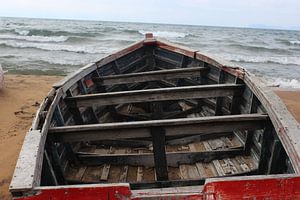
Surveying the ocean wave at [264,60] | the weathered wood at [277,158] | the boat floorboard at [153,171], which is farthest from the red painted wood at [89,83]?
the ocean wave at [264,60]

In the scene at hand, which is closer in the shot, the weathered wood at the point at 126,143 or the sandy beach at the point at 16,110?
the weathered wood at the point at 126,143

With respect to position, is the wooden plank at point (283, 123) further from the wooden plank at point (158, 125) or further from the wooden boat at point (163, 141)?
the wooden plank at point (158, 125)

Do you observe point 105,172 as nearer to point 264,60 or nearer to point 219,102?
point 219,102

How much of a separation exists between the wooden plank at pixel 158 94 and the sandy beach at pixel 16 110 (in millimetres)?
1832

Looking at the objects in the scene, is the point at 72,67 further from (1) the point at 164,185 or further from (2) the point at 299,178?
(2) the point at 299,178

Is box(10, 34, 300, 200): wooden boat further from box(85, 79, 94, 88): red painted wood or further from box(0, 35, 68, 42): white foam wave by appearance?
box(0, 35, 68, 42): white foam wave

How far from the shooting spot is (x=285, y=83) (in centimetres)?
1217

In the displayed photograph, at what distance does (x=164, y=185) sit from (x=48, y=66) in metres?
12.9

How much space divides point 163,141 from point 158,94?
1247 mm

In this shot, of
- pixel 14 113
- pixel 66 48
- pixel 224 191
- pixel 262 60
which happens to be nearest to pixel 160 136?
pixel 224 191

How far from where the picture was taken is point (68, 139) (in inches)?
111

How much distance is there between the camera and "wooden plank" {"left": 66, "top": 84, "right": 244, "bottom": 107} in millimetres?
3807

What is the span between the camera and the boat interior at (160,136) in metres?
2.74

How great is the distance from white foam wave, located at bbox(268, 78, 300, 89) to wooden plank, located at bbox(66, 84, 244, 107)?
8.93m
